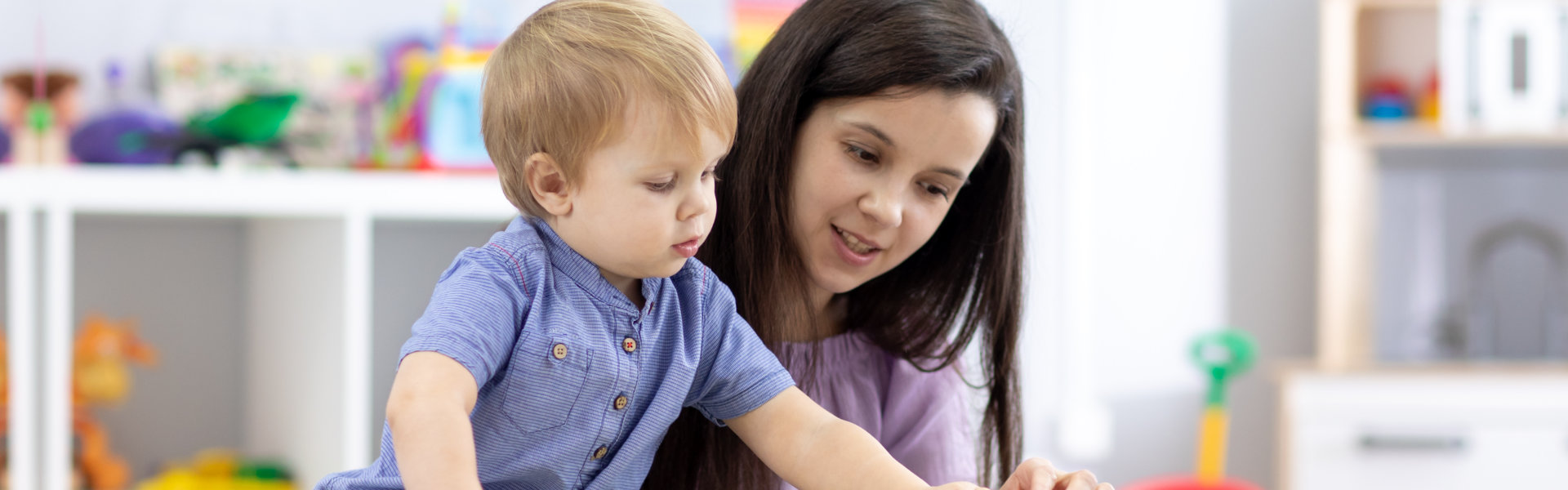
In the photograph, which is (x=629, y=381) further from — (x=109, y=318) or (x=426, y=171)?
(x=109, y=318)

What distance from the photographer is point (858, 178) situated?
823mm

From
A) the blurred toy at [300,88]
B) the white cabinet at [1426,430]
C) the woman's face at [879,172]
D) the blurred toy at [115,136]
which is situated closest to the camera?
the woman's face at [879,172]

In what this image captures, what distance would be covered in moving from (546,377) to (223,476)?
1.36 meters

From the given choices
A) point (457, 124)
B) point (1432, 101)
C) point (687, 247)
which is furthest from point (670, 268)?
point (1432, 101)

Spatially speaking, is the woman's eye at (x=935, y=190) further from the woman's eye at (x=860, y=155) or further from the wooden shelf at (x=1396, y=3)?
the wooden shelf at (x=1396, y=3)

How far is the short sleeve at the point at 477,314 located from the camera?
1.76 feet

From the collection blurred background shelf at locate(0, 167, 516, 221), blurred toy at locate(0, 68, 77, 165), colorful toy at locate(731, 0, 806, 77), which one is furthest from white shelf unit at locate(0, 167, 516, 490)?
colorful toy at locate(731, 0, 806, 77)

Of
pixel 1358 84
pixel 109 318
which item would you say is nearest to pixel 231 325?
pixel 109 318

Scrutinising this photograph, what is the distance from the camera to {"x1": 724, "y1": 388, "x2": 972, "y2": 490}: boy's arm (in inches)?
24.2

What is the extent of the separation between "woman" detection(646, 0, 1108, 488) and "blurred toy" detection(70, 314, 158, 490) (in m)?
1.23

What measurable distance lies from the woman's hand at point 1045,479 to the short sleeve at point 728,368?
0.43ft

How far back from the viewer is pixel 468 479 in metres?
0.50

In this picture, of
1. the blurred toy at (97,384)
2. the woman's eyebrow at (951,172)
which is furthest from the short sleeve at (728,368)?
the blurred toy at (97,384)

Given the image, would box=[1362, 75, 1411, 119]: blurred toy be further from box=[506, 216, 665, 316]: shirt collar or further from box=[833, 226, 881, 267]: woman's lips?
box=[506, 216, 665, 316]: shirt collar
